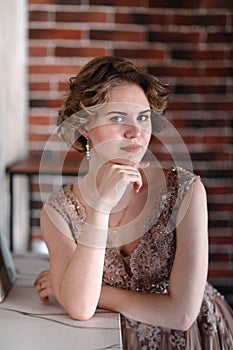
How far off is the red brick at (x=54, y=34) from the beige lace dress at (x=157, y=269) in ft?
5.24

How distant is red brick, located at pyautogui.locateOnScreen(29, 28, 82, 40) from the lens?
296cm

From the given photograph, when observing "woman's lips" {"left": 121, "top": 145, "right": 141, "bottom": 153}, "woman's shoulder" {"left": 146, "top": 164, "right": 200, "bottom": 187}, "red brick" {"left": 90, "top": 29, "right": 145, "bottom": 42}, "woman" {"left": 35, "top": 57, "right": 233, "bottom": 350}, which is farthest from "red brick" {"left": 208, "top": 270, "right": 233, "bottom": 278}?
"woman's lips" {"left": 121, "top": 145, "right": 141, "bottom": 153}

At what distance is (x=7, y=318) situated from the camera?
132 cm

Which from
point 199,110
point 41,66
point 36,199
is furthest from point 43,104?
point 199,110

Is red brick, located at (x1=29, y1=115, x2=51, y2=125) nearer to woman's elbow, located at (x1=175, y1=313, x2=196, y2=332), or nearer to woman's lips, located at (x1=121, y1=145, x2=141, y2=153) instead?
woman's lips, located at (x1=121, y1=145, x2=141, y2=153)

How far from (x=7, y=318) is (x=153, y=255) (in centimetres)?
39

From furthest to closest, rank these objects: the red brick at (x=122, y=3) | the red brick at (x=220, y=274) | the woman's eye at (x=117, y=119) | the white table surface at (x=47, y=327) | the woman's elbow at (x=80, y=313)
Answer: the red brick at (x=220, y=274), the red brick at (x=122, y=3), the woman's eye at (x=117, y=119), the woman's elbow at (x=80, y=313), the white table surface at (x=47, y=327)

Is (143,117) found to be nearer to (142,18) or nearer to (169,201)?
(169,201)

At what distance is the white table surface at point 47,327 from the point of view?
45.6 inches

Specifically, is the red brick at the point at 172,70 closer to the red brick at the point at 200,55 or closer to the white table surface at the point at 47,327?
the red brick at the point at 200,55

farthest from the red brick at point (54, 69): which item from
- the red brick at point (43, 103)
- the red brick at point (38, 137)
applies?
the red brick at point (38, 137)

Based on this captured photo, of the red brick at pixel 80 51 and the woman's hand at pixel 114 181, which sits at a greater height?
the red brick at pixel 80 51

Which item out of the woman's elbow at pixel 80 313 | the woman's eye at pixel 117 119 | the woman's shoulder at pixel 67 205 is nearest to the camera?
the woman's elbow at pixel 80 313

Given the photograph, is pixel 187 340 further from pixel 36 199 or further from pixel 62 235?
pixel 36 199
